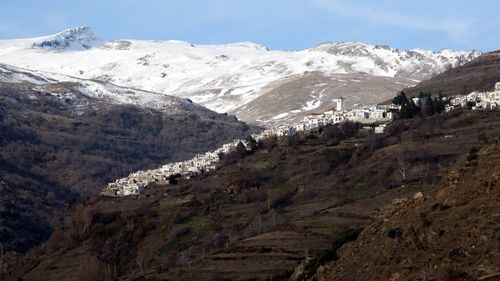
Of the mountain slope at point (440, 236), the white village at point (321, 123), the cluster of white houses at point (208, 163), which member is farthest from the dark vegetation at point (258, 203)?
the mountain slope at point (440, 236)

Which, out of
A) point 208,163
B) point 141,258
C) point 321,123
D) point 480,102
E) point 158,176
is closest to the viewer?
point 141,258

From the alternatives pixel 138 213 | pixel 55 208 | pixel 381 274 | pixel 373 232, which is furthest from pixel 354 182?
pixel 55 208

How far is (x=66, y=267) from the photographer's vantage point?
354 feet

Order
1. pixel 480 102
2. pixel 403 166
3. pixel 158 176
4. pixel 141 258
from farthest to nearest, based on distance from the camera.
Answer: pixel 158 176, pixel 480 102, pixel 403 166, pixel 141 258

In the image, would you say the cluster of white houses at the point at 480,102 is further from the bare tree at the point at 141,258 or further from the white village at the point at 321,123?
the bare tree at the point at 141,258

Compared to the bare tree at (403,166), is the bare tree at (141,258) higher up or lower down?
lower down

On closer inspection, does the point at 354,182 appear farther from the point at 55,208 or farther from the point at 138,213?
the point at 55,208

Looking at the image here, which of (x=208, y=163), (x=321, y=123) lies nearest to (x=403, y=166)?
(x=208, y=163)

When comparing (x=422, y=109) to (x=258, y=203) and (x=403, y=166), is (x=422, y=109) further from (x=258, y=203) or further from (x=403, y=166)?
(x=258, y=203)

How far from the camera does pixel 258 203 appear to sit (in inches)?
4478

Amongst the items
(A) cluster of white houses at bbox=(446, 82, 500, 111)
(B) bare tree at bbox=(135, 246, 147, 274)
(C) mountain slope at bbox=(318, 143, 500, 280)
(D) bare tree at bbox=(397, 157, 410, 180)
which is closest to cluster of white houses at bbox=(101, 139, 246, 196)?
(B) bare tree at bbox=(135, 246, 147, 274)

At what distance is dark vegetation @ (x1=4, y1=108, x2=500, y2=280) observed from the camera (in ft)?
280

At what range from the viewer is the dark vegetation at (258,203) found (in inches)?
3356

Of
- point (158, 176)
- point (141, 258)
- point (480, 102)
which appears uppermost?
point (480, 102)
